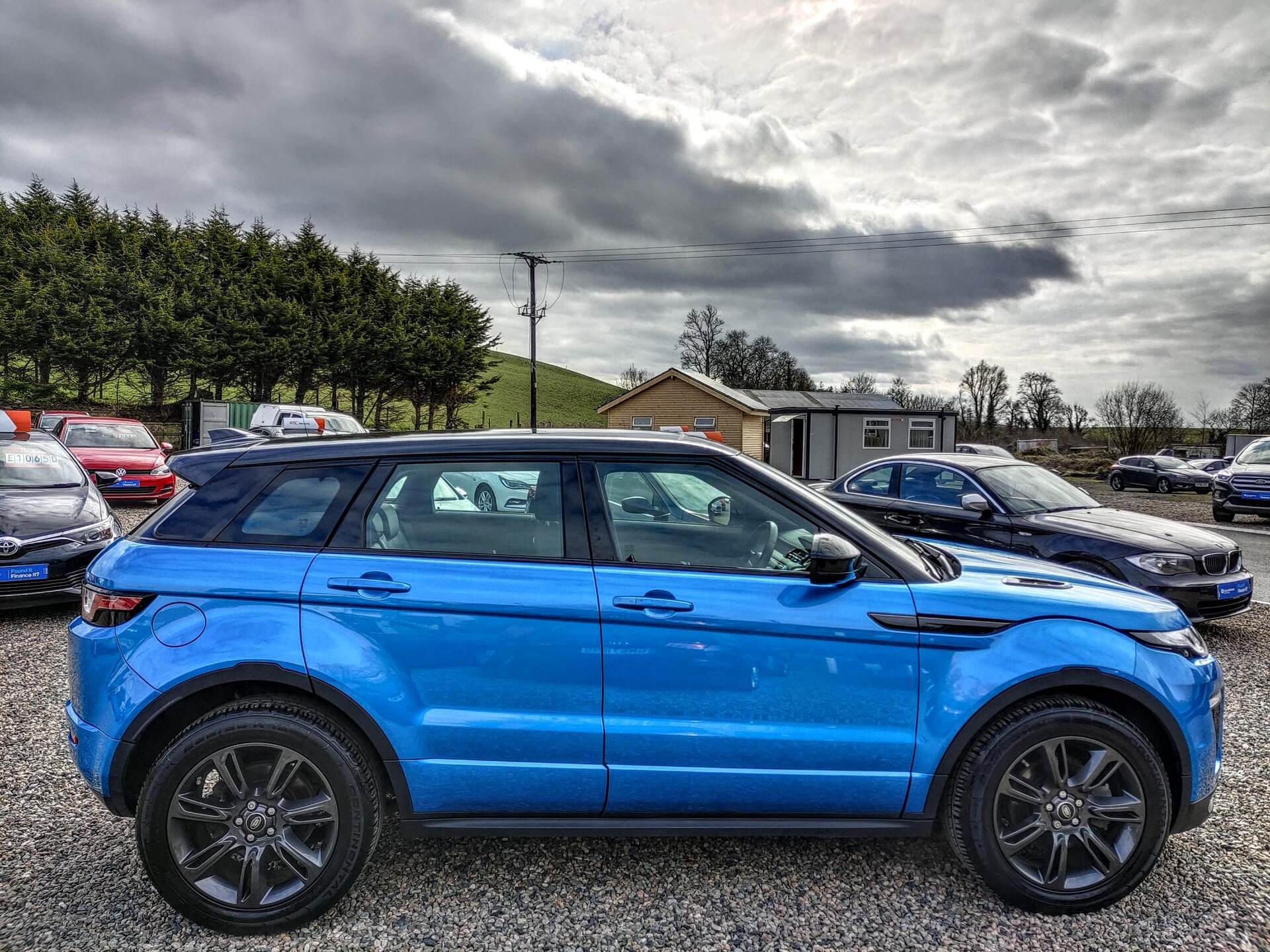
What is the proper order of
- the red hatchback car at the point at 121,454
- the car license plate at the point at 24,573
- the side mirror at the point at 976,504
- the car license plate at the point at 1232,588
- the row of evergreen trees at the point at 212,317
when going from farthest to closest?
1. the row of evergreen trees at the point at 212,317
2. the red hatchback car at the point at 121,454
3. the side mirror at the point at 976,504
4. the car license plate at the point at 24,573
5. the car license plate at the point at 1232,588

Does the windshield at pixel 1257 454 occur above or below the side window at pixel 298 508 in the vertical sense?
above

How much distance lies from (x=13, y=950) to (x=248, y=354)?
36.6 meters

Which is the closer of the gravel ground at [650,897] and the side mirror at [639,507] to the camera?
the gravel ground at [650,897]

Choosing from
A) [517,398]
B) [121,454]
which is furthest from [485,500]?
[517,398]

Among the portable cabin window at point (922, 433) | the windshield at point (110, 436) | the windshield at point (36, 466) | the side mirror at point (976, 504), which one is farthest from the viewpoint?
the portable cabin window at point (922, 433)

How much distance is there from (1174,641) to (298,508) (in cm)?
331

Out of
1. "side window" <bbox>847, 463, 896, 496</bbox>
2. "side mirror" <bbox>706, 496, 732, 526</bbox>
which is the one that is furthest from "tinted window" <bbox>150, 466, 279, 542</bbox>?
"side window" <bbox>847, 463, 896, 496</bbox>

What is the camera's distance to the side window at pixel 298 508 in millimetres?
2658

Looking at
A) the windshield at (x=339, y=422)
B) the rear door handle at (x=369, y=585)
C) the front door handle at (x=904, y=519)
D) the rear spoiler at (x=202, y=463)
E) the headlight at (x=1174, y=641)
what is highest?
the windshield at (x=339, y=422)

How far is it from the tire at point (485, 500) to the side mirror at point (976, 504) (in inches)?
212

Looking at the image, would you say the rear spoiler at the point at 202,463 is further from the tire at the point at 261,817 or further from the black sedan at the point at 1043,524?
the black sedan at the point at 1043,524

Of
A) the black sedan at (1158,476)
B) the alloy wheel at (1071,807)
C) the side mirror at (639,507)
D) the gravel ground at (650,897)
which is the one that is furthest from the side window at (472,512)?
the black sedan at (1158,476)

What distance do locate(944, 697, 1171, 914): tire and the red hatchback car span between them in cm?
1543

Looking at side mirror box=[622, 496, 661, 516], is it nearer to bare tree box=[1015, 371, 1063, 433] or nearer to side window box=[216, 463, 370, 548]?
side window box=[216, 463, 370, 548]
